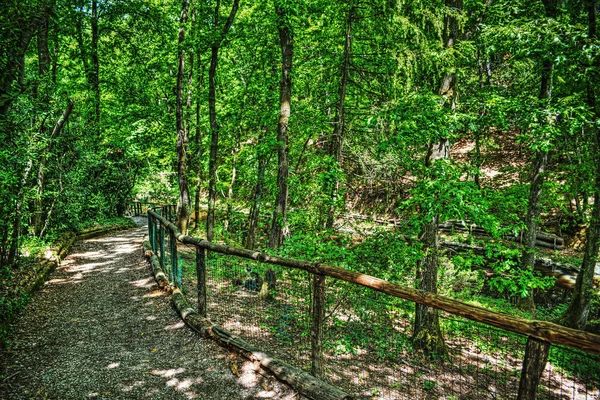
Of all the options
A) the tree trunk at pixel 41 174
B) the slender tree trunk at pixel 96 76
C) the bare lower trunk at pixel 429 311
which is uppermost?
the slender tree trunk at pixel 96 76

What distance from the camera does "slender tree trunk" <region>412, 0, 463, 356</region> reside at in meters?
6.29

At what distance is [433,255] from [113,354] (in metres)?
5.48

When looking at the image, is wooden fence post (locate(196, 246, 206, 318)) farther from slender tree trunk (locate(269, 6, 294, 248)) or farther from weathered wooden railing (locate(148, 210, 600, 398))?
slender tree trunk (locate(269, 6, 294, 248))

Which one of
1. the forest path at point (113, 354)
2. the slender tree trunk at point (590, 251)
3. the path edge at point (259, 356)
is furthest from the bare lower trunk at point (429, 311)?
the slender tree trunk at point (590, 251)

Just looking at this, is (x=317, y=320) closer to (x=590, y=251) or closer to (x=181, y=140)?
(x=590, y=251)

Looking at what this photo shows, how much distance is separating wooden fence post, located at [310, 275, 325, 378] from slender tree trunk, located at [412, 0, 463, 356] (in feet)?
10.5

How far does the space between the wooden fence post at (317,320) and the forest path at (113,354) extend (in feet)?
1.31

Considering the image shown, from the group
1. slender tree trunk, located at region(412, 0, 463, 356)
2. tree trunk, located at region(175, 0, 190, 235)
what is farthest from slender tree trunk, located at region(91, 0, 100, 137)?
slender tree trunk, located at region(412, 0, 463, 356)

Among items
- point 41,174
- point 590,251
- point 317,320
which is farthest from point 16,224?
point 590,251

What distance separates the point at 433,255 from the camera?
20.6 ft

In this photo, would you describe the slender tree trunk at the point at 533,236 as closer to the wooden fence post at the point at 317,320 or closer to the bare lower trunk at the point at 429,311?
the bare lower trunk at the point at 429,311

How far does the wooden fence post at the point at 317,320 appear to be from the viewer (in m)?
3.51

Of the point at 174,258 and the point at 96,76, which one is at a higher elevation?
the point at 96,76

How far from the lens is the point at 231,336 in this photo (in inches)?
175
